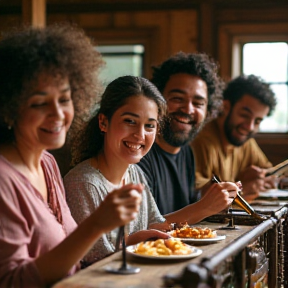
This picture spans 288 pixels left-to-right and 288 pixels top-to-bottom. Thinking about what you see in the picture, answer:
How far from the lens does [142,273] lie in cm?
181

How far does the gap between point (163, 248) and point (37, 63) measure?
694mm

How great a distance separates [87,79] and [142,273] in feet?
2.02

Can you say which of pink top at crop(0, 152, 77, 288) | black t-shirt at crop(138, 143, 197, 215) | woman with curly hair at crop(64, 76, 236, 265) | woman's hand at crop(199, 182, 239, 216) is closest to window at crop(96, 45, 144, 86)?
black t-shirt at crop(138, 143, 197, 215)

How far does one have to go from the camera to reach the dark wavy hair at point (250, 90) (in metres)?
4.83

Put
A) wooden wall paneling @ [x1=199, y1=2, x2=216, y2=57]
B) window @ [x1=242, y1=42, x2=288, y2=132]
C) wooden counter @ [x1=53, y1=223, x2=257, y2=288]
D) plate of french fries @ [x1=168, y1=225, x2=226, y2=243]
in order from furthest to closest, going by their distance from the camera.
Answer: window @ [x1=242, y1=42, x2=288, y2=132] → wooden wall paneling @ [x1=199, y1=2, x2=216, y2=57] → plate of french fries @ [x1=168, y1=225, x2=226, y2=243] → wooden counter @ [x1=53, y1=223, x2=257, y2=288]

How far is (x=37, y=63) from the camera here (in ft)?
5.95

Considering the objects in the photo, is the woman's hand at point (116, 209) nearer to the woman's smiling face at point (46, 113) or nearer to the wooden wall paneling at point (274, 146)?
the woman's smiling face at point (46, 113)

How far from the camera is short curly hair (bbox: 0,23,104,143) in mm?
1806

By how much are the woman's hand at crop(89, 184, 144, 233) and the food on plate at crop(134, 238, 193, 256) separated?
1.06 feet

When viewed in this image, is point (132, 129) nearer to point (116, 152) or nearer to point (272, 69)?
point (116, 152)

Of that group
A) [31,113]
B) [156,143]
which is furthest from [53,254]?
[156,143]

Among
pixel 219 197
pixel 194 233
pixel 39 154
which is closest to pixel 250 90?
pixel 219 197

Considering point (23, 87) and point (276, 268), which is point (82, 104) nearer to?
point (23, 87)

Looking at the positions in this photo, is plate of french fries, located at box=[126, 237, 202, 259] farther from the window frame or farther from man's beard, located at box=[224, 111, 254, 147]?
the window frame
